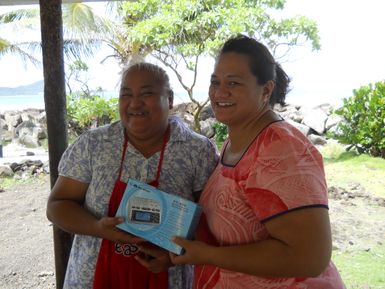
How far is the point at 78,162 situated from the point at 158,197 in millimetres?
463

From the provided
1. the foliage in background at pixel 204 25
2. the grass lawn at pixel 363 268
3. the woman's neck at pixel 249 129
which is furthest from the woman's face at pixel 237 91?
the foliage in background at pixel 204 25

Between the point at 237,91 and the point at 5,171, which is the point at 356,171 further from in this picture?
the point at 5,171

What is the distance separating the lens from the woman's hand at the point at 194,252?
4.33 ft

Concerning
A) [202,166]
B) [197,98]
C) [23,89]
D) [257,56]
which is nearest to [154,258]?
[202,166]

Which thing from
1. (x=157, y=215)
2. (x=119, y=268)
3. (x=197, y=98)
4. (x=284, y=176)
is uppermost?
(x=284, y=176)

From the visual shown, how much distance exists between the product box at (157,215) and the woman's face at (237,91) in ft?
1.14

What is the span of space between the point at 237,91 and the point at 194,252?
560 mm

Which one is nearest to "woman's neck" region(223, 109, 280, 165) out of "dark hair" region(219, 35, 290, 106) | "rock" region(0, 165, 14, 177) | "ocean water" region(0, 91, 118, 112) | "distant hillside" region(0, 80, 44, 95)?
"dark hair" region(219, 35, 290, 106)

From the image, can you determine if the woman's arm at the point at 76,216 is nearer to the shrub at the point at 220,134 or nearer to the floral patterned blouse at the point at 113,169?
the floral patterned blouse at the point at 113,169

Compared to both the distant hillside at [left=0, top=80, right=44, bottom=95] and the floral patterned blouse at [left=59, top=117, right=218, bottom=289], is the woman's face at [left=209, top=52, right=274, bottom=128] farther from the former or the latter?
the distant hillside at [left=0, top=80, right=44, bottom=95]

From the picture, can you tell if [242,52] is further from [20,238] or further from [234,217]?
[20,238]

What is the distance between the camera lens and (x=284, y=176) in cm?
120

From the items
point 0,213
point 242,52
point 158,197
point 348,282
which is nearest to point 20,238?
point 0,213

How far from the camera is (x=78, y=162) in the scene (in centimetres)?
173
